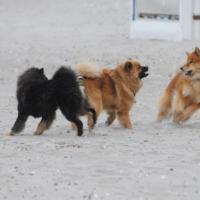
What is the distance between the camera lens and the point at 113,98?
1154cm

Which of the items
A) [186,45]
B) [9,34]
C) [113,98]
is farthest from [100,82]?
[9,34]

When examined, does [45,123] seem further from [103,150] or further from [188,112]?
[188,112]

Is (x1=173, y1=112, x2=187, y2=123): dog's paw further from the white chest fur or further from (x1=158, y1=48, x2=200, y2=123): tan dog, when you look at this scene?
the white chest fur

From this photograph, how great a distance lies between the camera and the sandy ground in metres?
7.43

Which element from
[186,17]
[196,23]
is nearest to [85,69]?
[186,17]

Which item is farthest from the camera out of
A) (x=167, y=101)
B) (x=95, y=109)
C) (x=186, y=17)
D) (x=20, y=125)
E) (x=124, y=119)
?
(x=186, y=17)

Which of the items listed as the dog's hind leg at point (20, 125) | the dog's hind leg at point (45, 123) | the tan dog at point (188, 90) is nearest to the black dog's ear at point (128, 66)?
the tan dog at point (188, 90)

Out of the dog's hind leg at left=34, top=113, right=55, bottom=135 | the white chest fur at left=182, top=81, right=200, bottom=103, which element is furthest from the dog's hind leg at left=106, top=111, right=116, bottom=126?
the dog's hind leg at left=34, top=113, right=55, bottom=135

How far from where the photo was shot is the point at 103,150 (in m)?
9.37

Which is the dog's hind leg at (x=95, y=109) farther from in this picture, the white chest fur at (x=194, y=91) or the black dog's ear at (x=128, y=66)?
the white chest fur at (x=194, y=91)

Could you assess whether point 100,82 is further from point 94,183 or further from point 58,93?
point 94,183

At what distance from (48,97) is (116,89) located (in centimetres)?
138

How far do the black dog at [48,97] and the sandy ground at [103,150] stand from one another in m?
0.23

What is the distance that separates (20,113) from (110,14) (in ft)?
58.7
